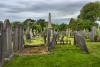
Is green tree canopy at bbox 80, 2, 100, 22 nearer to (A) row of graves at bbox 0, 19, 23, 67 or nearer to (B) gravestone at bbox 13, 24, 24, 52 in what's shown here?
(B) gravestone at bbox 13, 24, 24, 52

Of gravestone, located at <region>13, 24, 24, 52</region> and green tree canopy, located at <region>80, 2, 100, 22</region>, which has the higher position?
green tree canopy, located at <region>80, 2, 100, 22</region>

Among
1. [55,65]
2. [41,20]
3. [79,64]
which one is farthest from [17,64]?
[41,20]

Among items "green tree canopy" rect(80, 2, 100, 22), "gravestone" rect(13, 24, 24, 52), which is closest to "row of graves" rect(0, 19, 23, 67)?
"gravestone" rect(13, 24, 24, 52)

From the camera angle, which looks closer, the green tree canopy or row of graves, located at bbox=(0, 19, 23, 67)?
row of graves, located at bbox=(0, 19, 23, 67)

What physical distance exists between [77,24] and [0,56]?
8922 cm

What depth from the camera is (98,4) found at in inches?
4213

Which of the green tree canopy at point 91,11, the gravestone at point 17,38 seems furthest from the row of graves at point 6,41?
the green tree canopy at point 91,11

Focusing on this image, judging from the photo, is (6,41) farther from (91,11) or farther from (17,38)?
(91,11)

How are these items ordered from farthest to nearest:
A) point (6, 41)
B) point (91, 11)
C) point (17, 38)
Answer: point (91, 11), point (17, 38), point (6, 41)

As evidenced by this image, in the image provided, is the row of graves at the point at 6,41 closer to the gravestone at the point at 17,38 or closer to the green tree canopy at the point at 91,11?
the gravestone at the point at 17,38

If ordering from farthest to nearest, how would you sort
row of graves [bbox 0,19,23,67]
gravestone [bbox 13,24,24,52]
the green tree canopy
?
1. the green tree canopy
2. gravestone [bbox 13,24,24,52]
3. row of graves [bbox 0,19,23,67]

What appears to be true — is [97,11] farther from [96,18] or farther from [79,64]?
[79,64]

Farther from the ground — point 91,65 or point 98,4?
point 98,4

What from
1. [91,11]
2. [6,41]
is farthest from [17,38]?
[91,11]
